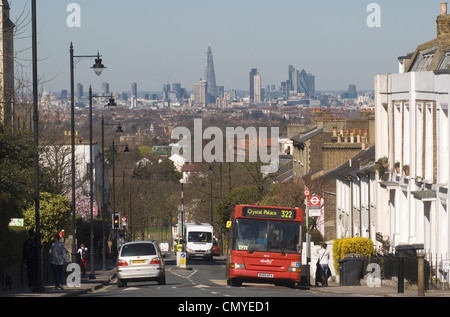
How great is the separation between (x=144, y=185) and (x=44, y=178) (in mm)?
90565

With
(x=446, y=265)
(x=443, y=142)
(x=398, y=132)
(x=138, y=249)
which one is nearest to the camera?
(x=446, y=265)

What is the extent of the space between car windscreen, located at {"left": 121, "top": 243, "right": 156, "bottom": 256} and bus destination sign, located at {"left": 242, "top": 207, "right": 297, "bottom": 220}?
148 inches

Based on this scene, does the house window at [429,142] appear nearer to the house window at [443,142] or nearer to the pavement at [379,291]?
the house window at [443,142]

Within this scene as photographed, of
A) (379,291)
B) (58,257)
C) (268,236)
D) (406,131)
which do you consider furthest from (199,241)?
(379,291)

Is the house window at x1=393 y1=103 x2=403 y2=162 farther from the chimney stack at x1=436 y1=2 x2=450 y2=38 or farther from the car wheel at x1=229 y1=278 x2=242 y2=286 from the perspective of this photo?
the car wheel at x1=229 y1=278 x2=242 y2=286

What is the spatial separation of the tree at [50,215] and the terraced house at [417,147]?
14.7 meters

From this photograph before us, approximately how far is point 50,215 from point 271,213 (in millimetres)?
15157

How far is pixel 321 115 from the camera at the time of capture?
77312mm

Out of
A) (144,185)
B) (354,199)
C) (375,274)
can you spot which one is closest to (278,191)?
(354,199)

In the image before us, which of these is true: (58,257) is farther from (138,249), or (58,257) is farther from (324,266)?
(324,266)

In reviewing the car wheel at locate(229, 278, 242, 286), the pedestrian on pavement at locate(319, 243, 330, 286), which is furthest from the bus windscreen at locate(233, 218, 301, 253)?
the pedestrian on pavement at locate(319, 243, 330, 286)

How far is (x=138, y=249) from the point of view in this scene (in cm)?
3238

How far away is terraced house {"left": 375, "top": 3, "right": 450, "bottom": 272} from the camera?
98.3ft

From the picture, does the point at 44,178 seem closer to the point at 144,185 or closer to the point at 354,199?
the point at 354,199
